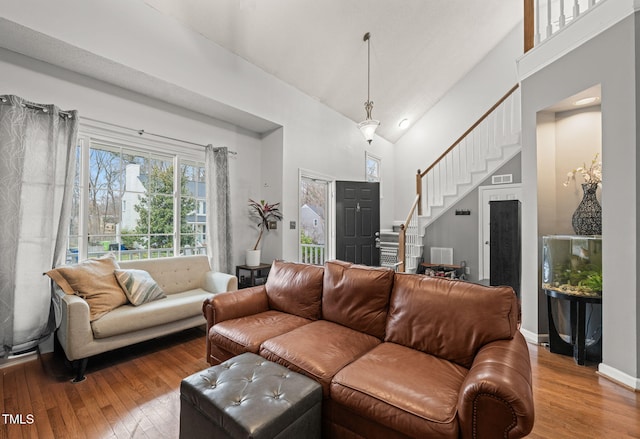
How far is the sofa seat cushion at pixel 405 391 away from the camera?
124cm

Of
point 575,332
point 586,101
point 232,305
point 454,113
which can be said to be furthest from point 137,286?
point 454,113

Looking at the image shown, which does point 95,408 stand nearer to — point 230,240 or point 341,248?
point 230,240

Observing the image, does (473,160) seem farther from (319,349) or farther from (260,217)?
(319,349)

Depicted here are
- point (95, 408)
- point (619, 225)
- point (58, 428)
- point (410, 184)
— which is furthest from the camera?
point (410, 184)

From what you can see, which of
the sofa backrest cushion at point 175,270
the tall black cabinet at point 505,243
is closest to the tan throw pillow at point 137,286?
the sofa backrest cushion at point 175,270

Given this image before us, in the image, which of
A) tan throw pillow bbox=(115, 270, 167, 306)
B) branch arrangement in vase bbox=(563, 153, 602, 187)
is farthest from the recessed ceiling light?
tan throw pillow bbox=(115, 270, 167, 306)

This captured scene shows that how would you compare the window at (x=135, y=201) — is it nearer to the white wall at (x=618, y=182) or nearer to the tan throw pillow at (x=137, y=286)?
the tan throw pillow at (x=137, y=286)

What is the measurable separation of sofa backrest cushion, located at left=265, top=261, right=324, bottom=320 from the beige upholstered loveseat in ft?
2.71

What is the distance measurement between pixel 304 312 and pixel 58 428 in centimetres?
170

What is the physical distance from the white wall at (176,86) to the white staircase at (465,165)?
1.98m

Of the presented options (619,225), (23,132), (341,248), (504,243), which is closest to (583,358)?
(619,225)

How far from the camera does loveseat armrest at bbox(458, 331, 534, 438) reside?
44.1 inches

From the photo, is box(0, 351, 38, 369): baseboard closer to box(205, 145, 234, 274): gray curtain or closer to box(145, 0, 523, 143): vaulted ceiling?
box(205, 145, 234, 274): gray curtain

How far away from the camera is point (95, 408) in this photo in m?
1.92
